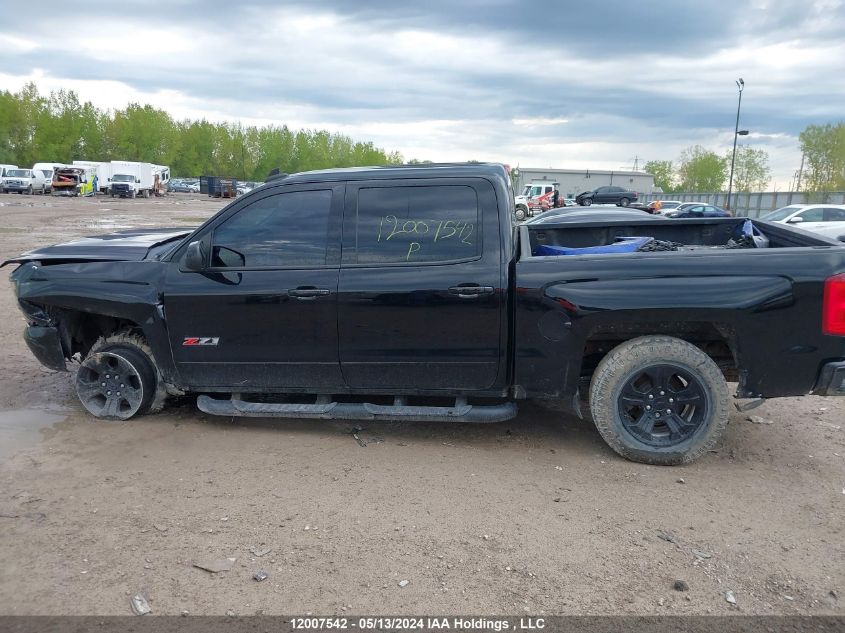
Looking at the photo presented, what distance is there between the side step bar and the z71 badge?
435 millimetres

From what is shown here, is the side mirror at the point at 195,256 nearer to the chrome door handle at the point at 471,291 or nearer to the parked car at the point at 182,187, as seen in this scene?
the chrome door handle at the point at 471,291

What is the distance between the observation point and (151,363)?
4949 millimetres

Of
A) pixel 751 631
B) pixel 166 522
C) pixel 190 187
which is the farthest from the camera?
pixel 190 187

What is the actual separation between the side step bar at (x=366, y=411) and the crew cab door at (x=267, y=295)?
0.46 feet

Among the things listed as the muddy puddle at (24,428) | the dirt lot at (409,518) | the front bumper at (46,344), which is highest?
the front bumper at (46,344)

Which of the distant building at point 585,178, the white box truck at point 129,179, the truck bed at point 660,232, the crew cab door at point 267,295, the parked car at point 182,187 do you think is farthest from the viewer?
the parked car at point 182,187

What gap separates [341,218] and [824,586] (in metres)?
3.39

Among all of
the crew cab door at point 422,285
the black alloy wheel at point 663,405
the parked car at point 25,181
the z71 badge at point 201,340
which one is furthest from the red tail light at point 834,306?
the parked car at point 25,181

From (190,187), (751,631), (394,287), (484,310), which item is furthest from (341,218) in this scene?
(190,187)

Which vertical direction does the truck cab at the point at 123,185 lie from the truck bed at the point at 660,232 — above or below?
below

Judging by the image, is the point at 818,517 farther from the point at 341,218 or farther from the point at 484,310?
the point at 341,218

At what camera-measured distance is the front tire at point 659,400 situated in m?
4.16

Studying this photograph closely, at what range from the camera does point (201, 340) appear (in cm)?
465

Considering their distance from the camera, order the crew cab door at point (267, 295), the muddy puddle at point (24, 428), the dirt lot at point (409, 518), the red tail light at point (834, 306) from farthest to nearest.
A: the muddy puddle at point (24, 428) → the crew cab door at point (267, 295) → the red tail light at point (834, 306) → the dirt lot at point (409, 518)
